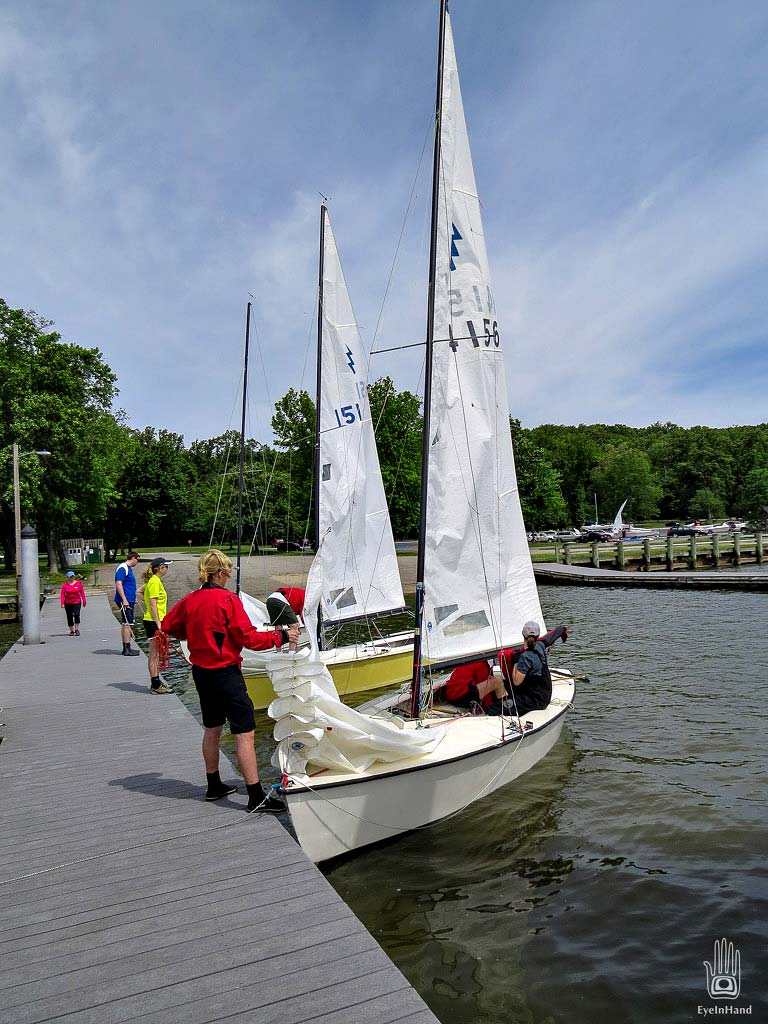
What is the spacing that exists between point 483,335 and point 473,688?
4372mm

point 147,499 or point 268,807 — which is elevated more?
point 147,499

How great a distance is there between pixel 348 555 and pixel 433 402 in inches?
260

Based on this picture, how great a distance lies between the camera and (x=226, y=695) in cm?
561

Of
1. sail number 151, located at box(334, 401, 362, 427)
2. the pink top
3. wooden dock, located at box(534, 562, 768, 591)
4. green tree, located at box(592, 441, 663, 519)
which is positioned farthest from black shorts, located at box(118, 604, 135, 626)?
green tree, located at box(592, 441, 663, 519)

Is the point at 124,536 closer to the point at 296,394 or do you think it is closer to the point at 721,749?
the point at 296,394

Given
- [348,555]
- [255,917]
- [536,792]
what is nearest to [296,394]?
[348,555]

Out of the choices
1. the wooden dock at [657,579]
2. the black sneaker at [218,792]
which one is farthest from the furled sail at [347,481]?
the wooden dock at [657,579]

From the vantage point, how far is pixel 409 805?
6.57 meters

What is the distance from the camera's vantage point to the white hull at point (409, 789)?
5.86 meters

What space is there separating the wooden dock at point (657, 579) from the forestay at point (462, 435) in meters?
24.8

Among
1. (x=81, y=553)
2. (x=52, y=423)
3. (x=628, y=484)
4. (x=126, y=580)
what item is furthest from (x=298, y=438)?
(x=628, y=484)

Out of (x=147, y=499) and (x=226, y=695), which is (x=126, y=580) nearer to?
(x=226, y=695)

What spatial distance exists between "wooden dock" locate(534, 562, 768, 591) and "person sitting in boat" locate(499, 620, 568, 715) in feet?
80.1

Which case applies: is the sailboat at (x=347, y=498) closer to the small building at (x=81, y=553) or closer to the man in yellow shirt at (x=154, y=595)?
the man in yellow shirt at (x=154, y=595)
